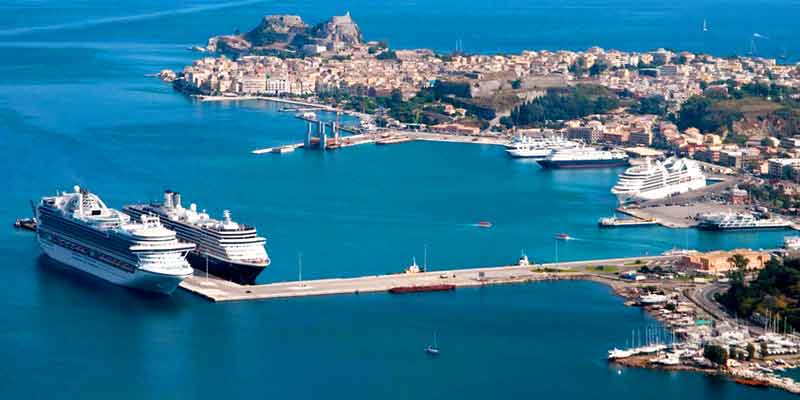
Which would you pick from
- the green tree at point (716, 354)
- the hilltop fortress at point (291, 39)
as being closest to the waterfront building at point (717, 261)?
the green tree at point (716, 354)

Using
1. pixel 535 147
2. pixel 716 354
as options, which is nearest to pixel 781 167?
pixel 535 147

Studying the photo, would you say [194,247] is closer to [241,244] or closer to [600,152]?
[241,244]

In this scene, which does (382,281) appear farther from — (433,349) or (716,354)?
(716,354)

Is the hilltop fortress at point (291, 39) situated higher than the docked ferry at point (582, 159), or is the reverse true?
the hilltop fortress at point (291, 39)

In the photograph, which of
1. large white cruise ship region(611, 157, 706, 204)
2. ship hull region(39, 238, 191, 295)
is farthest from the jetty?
ship hull region(39, 238, 191, 295)

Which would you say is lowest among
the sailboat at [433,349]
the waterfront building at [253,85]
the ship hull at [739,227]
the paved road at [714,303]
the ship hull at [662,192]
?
the sailboat at [433,349]

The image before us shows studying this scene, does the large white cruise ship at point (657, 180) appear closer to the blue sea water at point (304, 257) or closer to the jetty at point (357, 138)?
the blue sea water at point (304, 257)
